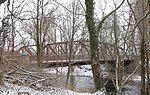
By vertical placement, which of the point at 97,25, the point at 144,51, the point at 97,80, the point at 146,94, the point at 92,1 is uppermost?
the point at 92,1

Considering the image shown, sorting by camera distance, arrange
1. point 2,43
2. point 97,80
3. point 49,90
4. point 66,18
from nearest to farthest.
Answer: point 2,43 < point 49,90 < point 97,80 < point 66,18

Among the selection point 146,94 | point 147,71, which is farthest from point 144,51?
point 146,94

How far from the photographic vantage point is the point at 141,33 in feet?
51.4

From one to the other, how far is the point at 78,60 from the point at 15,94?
2455 cm

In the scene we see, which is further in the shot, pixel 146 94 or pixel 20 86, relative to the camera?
pixel 146 94

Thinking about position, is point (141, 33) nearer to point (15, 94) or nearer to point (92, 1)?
point (92, 1)

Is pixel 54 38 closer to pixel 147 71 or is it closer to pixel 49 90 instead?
pixel 147 71

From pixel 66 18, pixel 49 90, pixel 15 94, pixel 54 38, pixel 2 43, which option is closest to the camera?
pixel 15 94

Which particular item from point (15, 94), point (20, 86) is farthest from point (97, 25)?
point (15, 94)

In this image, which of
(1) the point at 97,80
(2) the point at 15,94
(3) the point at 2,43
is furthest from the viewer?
(1) the point at 97,80

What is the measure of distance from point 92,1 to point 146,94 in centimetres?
604

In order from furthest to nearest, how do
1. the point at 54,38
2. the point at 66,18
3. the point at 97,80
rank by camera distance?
the point at 54,38 < the point at 66,18 < the point at 97,80

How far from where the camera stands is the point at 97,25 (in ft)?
46.8

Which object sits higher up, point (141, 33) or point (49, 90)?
point (141, 33)
